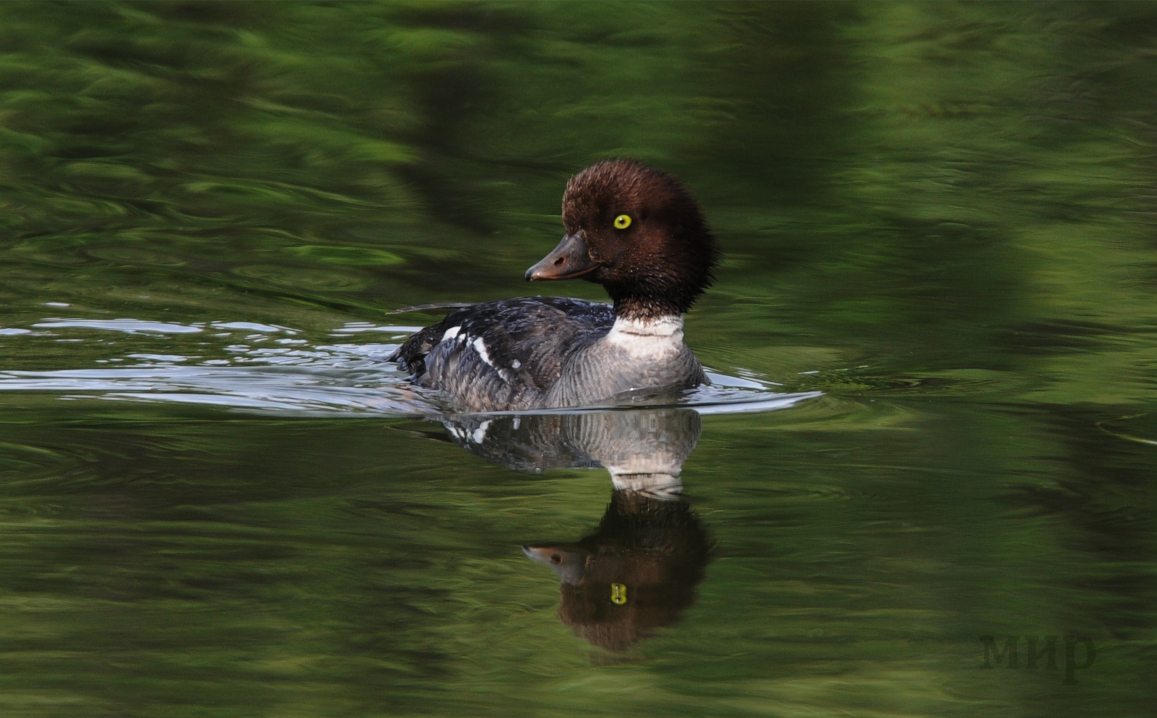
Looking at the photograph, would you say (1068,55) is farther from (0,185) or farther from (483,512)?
(483,512)

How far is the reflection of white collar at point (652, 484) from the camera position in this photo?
6.03 metres

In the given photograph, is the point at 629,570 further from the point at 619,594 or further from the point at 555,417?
the point at 555,417

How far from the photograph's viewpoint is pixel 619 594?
4.91 metres

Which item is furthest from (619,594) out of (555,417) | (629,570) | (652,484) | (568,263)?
(568,263)

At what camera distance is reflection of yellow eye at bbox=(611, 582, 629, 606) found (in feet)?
15.9

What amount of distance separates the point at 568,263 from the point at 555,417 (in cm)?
74

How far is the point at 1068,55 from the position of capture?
605 inches

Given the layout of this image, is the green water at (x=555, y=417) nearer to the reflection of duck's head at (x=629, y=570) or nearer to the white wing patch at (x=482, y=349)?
the reflection of duck's head at (x=629, y=570)

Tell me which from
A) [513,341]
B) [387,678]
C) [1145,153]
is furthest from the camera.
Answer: [1145,153]

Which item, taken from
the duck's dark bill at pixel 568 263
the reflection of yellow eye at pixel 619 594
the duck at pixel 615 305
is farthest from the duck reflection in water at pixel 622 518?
the duck's dark bill at pixel 568 263

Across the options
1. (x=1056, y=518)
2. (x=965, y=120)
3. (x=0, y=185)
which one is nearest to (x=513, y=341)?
(x=1056, y=518)

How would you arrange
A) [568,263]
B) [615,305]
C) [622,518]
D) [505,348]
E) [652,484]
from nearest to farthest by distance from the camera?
[622,518], [652,484], [568,263], [615,305], [505,348]

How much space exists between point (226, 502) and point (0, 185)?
733 centimetres

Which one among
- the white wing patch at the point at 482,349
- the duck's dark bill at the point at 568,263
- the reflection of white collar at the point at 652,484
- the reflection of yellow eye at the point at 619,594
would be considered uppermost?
the duck's dark bill at the point at 568,263
